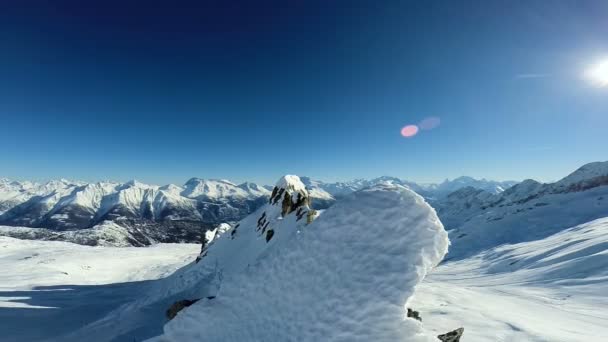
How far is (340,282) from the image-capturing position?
797cm

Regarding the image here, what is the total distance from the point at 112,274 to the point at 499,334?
46127 mm

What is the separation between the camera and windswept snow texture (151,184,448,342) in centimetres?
718

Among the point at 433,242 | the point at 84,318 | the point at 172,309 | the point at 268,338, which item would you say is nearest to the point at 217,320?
the point at 268,338

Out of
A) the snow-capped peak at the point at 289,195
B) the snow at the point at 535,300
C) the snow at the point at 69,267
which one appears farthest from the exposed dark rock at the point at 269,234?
the snow at the point at 69,267

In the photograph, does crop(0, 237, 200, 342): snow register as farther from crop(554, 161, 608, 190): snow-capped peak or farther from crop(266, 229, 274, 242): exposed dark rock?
crop(554, 161, 608, 190): snow-capped peak

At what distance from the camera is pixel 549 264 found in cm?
3319

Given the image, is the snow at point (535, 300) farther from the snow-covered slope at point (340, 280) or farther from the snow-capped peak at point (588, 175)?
the snow-capped peak at point (588, 175)

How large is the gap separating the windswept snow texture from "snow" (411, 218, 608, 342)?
3640 mm

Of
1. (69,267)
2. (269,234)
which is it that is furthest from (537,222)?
(69,267)

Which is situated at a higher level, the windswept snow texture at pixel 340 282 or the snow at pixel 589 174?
the snow at pixel 589 174

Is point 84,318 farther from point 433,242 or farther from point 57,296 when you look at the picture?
point 433,242

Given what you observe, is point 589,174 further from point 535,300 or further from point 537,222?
point 535,300

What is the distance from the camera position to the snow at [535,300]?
10258 mm

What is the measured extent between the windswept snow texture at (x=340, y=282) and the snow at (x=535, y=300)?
364 centimetres
